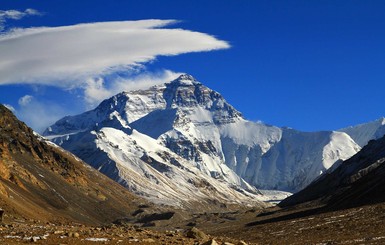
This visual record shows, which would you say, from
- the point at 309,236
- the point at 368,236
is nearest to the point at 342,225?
the point at 309,236

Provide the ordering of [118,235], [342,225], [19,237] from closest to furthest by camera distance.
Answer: [19,237] < [118,235] < [342,225]

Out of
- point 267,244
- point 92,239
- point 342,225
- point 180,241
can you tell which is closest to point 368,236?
point 267,244

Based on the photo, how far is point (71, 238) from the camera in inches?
1668

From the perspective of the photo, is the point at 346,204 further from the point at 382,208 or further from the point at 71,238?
the point at 71,238

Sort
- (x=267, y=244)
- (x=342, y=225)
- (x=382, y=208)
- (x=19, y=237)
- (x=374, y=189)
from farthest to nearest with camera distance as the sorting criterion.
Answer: (x=374, y=189)
(x=382, y=208)
(x=342, y=225)
(x=267, y=244)
(x=19, y=237)

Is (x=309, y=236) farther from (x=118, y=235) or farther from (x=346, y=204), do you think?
(x=346, y=204)

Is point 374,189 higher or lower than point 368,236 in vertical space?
higher

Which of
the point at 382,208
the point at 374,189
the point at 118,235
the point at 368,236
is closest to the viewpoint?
the point at 118,235

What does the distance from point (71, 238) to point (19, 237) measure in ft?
11.4

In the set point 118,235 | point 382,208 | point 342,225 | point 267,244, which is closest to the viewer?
point 118,235

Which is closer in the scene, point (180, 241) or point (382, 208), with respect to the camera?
point (180, 241)

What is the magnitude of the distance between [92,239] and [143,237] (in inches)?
158

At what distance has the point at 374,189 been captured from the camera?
427 feet

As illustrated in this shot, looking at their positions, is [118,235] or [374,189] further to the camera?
[374,189]
